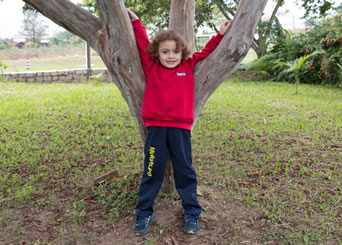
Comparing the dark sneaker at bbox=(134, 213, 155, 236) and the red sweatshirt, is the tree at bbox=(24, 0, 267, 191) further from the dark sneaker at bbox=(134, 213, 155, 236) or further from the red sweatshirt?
the dark sneaker at bbox=(134, 213, 155, 236)

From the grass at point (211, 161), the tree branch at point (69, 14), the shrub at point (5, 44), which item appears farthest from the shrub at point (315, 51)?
the shrub at point (5, 44)

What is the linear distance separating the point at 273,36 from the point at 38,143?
10876mm

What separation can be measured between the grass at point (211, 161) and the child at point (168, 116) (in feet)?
1.43

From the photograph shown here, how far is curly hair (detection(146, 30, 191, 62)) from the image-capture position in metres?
2.74

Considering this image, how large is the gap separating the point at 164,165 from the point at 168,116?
1.43 ft

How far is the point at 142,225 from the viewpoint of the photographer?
280cm

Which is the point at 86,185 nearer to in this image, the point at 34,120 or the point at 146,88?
the point at 146,88

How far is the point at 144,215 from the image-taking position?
2.83m

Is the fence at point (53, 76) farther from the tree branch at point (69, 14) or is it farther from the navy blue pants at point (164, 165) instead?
the navy blue pants at point (164, 165)

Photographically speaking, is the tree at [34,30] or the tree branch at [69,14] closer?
the tree branch at [69,14]

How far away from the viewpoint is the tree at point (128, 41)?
8.80 ft

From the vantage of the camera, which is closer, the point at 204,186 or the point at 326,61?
the point at 204,186

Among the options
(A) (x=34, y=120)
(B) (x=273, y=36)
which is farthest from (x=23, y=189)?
(B) (x=273, y=36)

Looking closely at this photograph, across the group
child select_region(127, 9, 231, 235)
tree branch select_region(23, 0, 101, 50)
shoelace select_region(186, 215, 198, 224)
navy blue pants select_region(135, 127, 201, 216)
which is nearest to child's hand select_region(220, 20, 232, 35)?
child select_region(127, 9, 231, 235)
